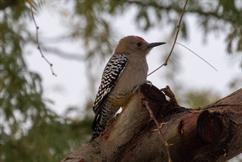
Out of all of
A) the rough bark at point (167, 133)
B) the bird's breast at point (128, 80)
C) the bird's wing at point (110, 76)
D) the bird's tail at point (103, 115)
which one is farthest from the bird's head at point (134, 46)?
the rough bark at point (167, 133)

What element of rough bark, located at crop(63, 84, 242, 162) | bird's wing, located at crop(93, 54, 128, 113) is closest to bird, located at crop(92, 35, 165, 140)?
bird's wing, located at crop(93, 54, 128, 113)

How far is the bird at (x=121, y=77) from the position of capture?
651cm

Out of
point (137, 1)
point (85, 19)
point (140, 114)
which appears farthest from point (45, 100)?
point (140, 114)

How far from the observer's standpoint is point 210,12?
360 inches

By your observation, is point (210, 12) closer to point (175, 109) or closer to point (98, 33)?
point (98, 33)

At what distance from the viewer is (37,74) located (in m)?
8.09

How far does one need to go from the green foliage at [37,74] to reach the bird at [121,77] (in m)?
0.90

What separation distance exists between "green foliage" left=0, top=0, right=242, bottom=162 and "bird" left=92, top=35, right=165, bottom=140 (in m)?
0.90

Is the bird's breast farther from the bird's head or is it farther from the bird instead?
the bird's head

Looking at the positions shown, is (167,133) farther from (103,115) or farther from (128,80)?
(128,80)

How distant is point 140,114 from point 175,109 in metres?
0.20

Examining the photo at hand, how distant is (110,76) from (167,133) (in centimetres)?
269

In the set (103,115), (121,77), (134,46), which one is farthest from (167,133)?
(134,46)

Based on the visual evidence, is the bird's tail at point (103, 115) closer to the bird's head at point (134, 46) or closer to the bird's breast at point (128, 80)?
the bird's breast at point (128, 80)
